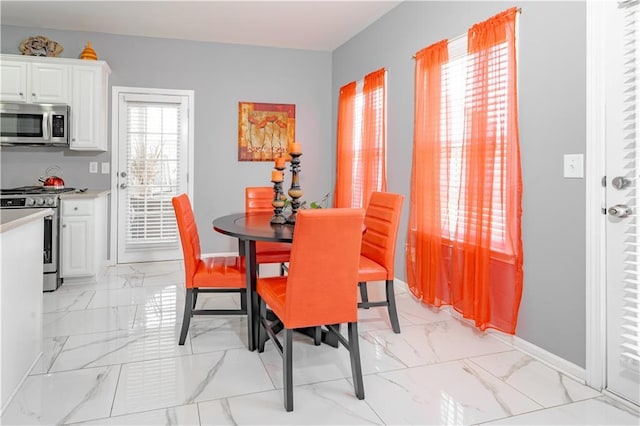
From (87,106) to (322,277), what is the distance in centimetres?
372

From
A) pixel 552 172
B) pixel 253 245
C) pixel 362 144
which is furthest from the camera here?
pixel 362 144

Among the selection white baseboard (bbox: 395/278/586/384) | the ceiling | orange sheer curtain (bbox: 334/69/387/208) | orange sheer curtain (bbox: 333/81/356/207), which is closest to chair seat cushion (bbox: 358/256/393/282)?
white baseboard (bbox: 395/278/586/384)

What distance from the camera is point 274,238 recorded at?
2273mm

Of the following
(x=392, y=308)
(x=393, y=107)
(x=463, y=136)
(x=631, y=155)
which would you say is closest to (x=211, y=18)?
(x=393, y=107)

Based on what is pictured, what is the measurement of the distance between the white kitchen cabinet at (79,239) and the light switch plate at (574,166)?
13.4 feet

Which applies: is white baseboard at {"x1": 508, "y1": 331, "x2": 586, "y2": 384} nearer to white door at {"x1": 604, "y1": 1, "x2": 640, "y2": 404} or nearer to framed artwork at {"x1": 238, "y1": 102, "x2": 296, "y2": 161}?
white door at {"x1": 604, "y1": 1, "x2": 640, "y2": 404}

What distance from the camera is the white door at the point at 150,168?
501 centimetres

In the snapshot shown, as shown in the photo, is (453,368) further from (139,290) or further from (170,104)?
(170,104)

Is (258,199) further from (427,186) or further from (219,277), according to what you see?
(427,186)

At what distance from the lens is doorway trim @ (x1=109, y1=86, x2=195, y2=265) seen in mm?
4941

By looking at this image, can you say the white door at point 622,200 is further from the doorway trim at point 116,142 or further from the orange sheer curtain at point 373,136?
the doorway trim at point 116,142

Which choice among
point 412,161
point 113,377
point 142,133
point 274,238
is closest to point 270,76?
point 142,133

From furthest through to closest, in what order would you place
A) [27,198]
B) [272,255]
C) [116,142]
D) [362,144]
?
[116,142] < [362,144] < [27,198] < [272,255]

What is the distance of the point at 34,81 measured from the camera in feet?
14.0
